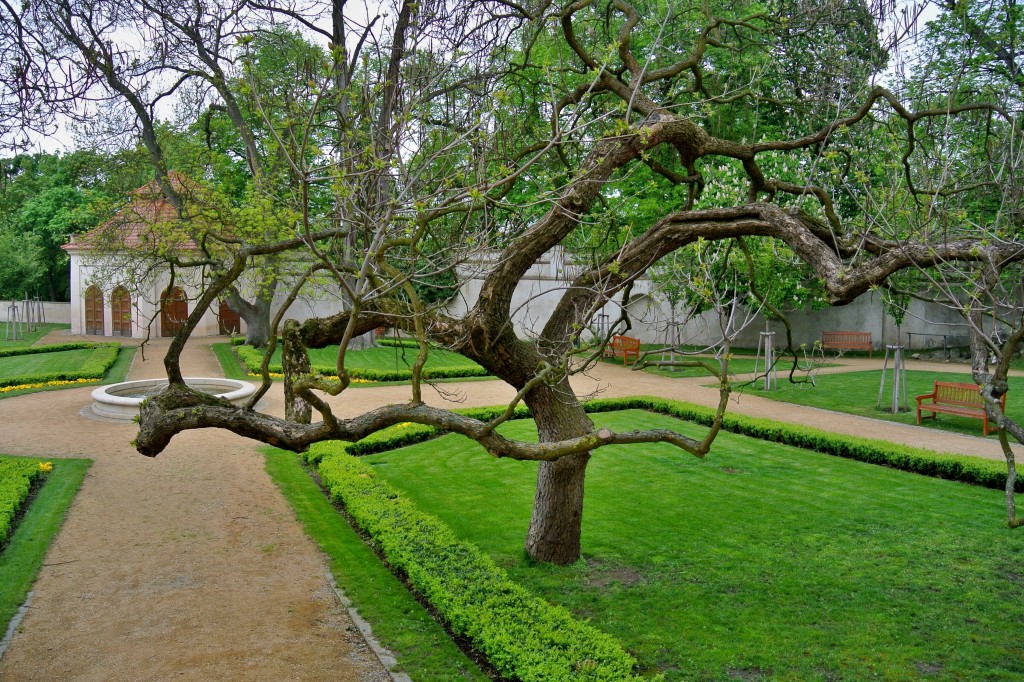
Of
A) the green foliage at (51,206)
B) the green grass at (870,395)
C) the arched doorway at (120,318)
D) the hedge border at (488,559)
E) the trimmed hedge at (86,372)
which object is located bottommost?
the hedge border at (488,559)

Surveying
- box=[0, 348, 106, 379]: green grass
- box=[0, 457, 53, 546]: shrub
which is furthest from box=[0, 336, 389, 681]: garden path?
box=[0, 348, 106, 379]: green grass

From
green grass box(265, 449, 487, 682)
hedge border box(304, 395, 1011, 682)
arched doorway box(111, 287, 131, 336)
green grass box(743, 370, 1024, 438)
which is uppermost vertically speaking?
arched doorway box(111, 287, 131, 336)

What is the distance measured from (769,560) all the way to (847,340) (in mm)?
22311

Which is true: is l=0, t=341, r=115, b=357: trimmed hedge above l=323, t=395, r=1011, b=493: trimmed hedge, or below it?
above

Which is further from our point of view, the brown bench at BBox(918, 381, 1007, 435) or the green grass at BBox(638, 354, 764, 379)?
the green grass at BBox(638, 354, 764, 379)

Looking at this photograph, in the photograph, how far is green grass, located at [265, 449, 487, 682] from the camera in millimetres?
5934

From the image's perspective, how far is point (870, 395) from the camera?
60.6 feet

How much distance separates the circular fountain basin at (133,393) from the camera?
1454 cm

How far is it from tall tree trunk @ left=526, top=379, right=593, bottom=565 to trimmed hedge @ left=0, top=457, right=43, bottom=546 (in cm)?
558

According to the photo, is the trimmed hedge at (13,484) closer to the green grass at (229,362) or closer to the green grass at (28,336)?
the green grass at (229,362)

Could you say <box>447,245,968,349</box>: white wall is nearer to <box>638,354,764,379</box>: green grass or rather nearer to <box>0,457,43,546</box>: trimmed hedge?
<box>638,354,764,379</box>: green grass

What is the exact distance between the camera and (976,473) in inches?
432

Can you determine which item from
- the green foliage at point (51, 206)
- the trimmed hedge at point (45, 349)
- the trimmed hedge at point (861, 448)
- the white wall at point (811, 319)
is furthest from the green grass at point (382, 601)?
the white wall at point (811, 319)

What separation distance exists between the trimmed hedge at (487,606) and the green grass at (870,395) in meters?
11.0
